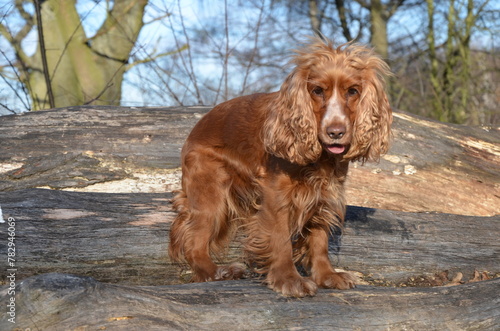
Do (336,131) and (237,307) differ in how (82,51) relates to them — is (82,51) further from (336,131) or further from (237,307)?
(237,307)

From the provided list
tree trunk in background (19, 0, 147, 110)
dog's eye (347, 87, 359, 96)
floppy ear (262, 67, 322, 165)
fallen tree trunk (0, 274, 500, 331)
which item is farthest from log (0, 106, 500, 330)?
tree trunk in background (19, 0, 147, 110)

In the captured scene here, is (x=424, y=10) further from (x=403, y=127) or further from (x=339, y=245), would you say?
(x=339, y=245)

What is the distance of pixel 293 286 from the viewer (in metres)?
2.98

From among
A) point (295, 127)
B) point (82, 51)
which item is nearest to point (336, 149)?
point (295, 127)

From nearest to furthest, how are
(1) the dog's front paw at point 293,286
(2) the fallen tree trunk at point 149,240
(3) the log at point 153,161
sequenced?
(1) the dog's front paw at point 293,286 < (2) the fallen tree trunk at point 149,240 < (3) the log at point 153,161

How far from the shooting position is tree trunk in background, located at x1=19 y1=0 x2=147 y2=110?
9.20m

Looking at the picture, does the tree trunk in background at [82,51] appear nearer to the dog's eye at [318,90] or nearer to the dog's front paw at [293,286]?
the dog's eye at [318,90]

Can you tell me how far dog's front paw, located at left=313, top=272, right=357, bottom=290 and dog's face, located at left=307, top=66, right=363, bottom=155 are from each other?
0.73 metres

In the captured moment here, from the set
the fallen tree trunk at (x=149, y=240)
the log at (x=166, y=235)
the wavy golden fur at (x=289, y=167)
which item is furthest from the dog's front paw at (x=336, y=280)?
the fallen tree trunk at (x=149, y=240)

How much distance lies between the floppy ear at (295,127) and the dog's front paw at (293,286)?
2.22 ft

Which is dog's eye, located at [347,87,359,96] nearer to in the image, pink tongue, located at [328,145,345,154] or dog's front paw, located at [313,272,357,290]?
pink tongue, located at [328,145,345,154]

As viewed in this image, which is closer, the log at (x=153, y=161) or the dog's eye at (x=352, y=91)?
the dog's eye at (x=352, y=91)

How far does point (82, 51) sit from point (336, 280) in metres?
7.81

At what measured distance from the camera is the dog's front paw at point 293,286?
2.95m
